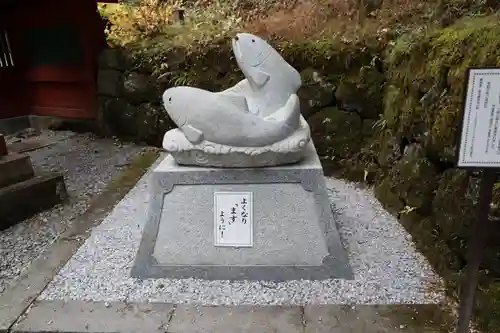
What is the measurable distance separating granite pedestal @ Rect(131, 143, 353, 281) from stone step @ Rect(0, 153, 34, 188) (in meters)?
1.69

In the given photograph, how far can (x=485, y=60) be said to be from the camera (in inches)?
90.3

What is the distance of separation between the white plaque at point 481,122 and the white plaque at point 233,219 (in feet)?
4.32

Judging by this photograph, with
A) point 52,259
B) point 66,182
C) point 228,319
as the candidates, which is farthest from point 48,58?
point 228,319

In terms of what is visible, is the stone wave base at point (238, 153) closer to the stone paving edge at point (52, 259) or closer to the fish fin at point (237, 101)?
the fish fin at point (237, 101)

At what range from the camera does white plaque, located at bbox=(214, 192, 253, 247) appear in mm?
2637

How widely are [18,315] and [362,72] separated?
3.56 m

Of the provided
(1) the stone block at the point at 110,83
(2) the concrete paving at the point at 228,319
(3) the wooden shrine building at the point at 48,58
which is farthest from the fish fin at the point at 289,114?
(3) the wooden shrine building at the point at 48,58

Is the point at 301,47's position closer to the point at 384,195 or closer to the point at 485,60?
the point at 384,195

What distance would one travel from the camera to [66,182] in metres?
4.52

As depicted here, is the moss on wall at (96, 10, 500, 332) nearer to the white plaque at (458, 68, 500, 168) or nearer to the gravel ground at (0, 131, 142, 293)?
the white plaque at (458, 68, 500, 168)

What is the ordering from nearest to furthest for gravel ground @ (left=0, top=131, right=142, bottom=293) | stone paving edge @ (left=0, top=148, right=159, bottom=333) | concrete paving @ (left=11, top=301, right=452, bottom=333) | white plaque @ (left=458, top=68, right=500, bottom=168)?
white plaque @ (left=458, top=68, right=500, bottom=168), concrete paving @ (left=11, top=301, right=452, bottom=333), stone paving edge @ (left=0, top=148, right=159, bottom=333), gravel ground @ (left=0, top=131, right=142, bottom=293)

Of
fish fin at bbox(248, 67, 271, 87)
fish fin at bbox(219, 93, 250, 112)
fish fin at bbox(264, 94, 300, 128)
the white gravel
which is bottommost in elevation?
the white gravel

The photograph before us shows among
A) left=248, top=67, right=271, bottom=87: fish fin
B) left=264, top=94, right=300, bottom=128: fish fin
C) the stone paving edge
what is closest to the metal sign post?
left=264, top=94, right=300, bottom=128: fish fin

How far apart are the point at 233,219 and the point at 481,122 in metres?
1.51
